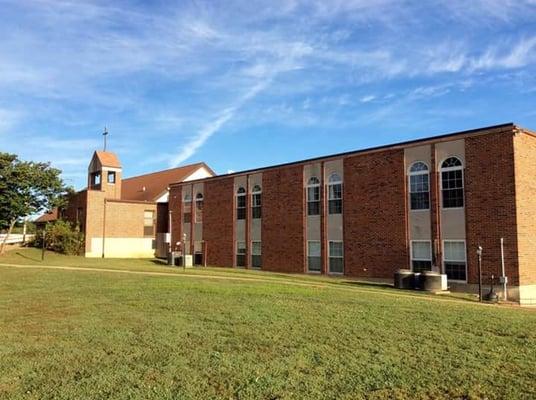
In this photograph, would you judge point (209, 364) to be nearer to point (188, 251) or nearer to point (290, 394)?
point (290, 394)

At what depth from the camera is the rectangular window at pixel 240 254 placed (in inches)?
1429

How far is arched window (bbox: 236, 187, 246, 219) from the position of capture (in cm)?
3650

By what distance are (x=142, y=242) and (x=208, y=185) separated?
10178 millimetres

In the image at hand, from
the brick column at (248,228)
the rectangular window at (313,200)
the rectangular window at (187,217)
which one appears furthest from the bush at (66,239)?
the rectangular window at (313,200)

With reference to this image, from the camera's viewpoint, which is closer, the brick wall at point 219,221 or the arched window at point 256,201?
the arched window at point 256,201

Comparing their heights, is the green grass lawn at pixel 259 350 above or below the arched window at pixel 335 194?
below

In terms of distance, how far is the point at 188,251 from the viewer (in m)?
41.3

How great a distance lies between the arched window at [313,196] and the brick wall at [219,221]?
25.1ft

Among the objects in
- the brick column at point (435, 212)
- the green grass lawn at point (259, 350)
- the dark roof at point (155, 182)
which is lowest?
the green grass lawn at point (259, 350)

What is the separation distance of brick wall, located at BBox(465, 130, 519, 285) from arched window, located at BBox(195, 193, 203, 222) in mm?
21863

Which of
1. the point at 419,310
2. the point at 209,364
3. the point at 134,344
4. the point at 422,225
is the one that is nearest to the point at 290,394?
the point at 209,364

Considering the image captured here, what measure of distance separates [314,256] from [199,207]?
13.0 metres

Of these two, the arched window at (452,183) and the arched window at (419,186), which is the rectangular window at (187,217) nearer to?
the arched window at (419,186)

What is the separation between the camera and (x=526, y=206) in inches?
900
